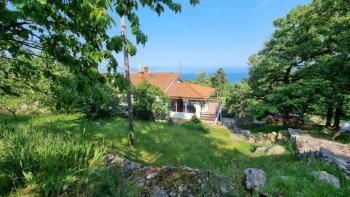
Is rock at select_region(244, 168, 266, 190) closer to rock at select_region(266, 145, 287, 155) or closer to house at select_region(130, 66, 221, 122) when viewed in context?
rock at select_region(266, 145, 287, 155)

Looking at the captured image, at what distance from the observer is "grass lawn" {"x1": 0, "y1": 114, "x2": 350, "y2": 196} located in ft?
11.9

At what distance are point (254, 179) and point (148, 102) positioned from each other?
17016mm

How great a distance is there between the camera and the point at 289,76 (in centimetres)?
1806

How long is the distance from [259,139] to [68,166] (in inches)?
542

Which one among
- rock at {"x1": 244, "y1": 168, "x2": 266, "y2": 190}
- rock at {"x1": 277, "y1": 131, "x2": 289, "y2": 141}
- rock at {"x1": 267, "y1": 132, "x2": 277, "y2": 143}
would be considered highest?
rock at {"x1": 244, "y1": 168, "x2": 266, "y2": 190}

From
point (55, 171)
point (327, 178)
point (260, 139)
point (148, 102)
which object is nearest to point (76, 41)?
point (55, 171)

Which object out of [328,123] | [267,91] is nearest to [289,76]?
[267,91]

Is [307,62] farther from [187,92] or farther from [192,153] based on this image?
[187,92]

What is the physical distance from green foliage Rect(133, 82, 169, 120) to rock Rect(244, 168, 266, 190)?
16.8m

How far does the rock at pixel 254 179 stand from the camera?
143 inches

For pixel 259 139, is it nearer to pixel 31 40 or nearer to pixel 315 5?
pixel 315 5

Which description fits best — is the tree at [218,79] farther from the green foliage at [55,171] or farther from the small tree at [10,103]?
the green foliage at [55,171]

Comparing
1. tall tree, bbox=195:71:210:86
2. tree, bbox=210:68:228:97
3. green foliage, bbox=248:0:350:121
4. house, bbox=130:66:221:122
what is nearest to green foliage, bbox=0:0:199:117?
green foliage, bbox=248:0:350:121

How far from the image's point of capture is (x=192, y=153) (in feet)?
33.5
